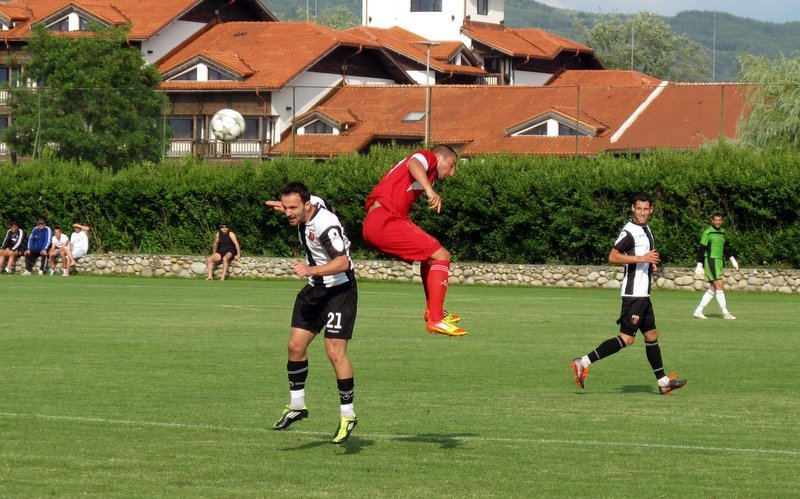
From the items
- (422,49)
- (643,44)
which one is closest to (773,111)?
(422,49)

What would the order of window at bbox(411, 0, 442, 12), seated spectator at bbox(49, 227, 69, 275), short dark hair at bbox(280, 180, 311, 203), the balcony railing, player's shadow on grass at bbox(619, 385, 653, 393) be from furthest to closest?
window at bbox(411, 0, 442, 12) → the balcony railing → seated spectator at bbox(49, 227, 69, 275) → player's shadow on grass at bbox(619, 385, 653, 393) → short dark hair at bbox(280, 180, 311, 203)

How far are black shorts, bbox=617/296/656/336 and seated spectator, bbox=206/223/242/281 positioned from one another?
1026 inches

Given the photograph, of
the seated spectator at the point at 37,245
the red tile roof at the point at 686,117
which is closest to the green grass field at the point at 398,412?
the seated spectator at the point at 37,245

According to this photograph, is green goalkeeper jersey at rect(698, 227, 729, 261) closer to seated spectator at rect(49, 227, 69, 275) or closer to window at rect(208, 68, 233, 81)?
seated spectator at rect(49, 227, 69, 275)

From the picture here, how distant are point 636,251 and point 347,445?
18.0 ft

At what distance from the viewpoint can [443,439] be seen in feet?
39.4

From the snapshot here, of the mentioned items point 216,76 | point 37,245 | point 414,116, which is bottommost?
point 37,245

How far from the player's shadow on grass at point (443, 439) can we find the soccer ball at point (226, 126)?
38134 millimetres

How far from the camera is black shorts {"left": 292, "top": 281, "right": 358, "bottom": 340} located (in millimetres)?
11508

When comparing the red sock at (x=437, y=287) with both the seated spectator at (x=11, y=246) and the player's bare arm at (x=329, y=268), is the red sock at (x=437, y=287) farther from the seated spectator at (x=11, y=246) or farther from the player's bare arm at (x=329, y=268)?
the seated spectator at (x=11, y=246)

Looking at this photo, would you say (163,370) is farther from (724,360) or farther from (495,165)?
(495,165)

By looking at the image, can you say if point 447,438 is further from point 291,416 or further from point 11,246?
point 11,246

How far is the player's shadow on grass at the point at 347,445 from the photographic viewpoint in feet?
37.8

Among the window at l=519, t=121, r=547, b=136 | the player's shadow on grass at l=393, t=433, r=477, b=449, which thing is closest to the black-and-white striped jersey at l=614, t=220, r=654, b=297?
the player's shadow on grass at l=393, t=433, r=477, b=449
